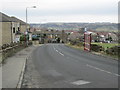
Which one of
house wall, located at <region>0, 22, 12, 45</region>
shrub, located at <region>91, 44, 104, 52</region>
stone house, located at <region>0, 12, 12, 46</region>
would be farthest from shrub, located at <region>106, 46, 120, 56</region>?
house wall, located at <region>0, 22, 12, 45</region>

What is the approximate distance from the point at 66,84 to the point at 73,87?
0.79m

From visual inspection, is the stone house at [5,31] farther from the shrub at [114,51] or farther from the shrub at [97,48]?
the shrub at [114,51]

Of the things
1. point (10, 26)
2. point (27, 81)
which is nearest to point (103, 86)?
point (27, 81)

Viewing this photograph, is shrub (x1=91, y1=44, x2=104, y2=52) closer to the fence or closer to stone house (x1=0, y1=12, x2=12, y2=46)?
the fence

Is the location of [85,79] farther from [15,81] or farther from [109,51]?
[109,51]

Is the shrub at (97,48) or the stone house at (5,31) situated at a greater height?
the stone house at (5,31)

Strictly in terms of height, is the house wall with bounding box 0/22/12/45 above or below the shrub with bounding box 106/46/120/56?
above

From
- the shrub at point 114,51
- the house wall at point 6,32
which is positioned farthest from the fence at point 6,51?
the house wall at point 6,32

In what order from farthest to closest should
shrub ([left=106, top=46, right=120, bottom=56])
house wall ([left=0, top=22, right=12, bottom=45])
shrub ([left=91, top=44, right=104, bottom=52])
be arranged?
house wall ([left=0, top=22, right=12, bottom=45]) < shrub ([left=91, top=44, right=104, bottom=52]) < shrub ([left=106, top=46, right=120, bottom=56])

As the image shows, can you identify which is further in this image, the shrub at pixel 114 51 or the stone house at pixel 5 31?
the stone house at pixel 5 31

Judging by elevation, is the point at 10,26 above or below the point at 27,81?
above

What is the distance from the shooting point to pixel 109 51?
27.7m

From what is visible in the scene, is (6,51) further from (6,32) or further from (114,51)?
(6,32)

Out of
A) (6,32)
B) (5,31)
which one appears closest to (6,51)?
(5,31)
